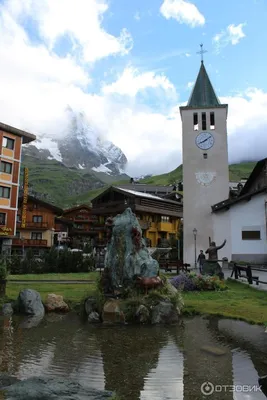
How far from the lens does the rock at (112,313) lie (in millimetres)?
10344

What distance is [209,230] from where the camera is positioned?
4147 cm

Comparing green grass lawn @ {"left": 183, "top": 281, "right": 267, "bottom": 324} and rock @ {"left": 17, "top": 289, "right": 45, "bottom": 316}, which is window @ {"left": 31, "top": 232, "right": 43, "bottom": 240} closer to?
green grass lawn @ {"left": 183, "top": 281, "right": 267, "bottom": 324}

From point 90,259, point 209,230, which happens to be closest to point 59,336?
point 90,259

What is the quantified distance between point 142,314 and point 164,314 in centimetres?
67

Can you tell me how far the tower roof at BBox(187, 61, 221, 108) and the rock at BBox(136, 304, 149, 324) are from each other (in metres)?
39.3

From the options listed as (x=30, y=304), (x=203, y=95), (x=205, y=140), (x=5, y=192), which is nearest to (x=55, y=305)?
(x=30, y=304)

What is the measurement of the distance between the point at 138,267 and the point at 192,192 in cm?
3222

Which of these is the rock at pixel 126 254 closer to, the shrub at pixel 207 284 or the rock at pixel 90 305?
the rock at pixel 90 305

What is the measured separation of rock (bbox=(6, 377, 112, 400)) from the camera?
4848 millimetres

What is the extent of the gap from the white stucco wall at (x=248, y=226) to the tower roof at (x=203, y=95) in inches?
676

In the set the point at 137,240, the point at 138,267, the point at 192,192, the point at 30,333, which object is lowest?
the point at 30,333

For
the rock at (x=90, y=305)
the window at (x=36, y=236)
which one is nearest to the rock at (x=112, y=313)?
the rock at (x=90, y=305)

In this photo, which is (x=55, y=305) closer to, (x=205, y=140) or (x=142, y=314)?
(x=142, y=314)

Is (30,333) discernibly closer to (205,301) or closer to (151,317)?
(151,317)
